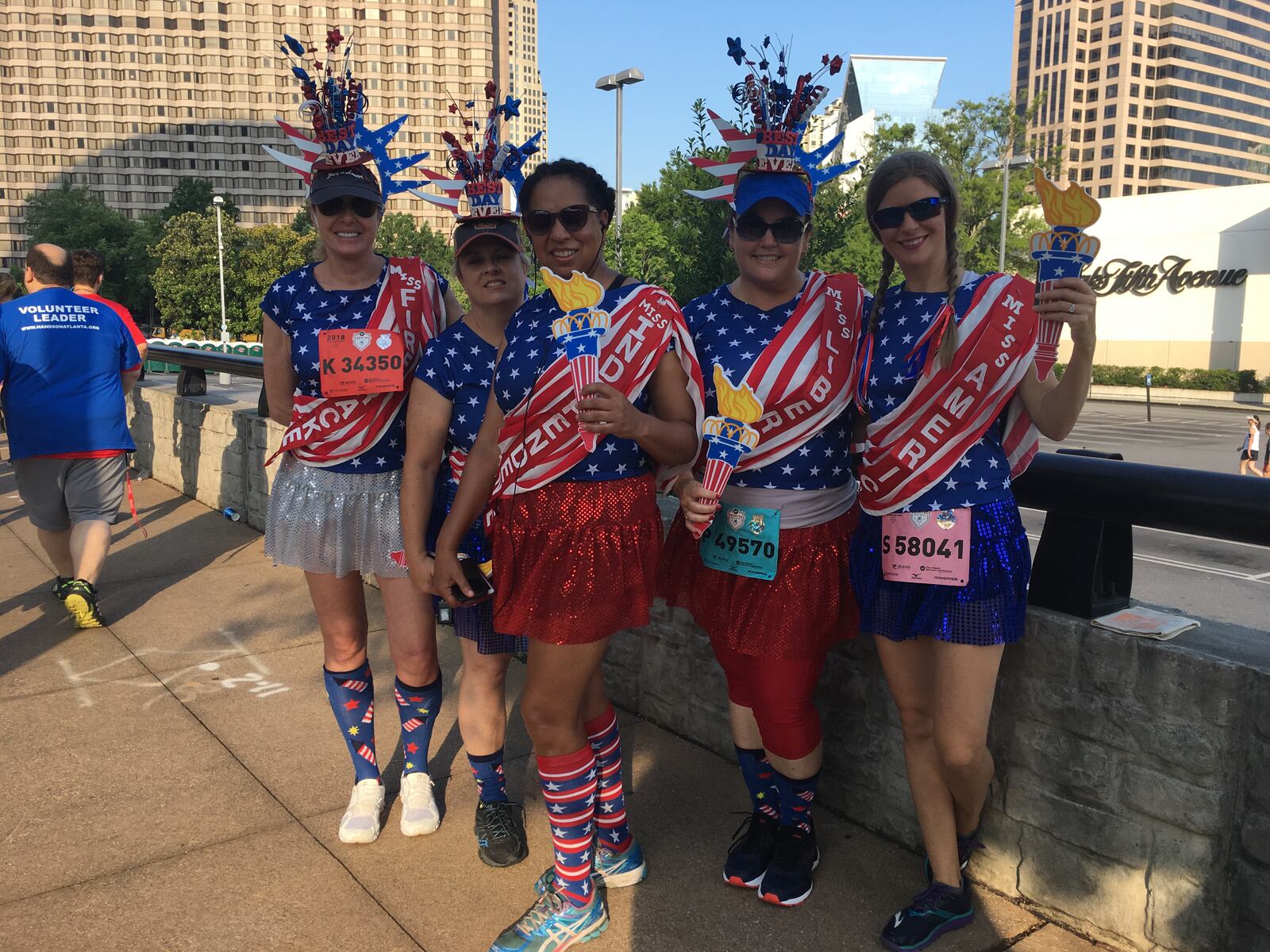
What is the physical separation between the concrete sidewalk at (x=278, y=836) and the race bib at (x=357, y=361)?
140 cm

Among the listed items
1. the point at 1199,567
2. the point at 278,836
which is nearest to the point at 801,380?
the point at 278,836

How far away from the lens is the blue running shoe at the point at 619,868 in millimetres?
2842

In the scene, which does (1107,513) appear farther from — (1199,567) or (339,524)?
(1199,567)

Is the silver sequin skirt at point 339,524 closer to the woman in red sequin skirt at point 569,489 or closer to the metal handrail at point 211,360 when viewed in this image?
the woman in red sequin skirt at point 569,489

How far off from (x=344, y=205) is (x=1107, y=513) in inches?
92.4

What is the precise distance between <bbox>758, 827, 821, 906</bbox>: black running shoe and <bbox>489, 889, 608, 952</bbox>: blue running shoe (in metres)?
0.48

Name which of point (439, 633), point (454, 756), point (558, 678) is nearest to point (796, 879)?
point (558, 678)

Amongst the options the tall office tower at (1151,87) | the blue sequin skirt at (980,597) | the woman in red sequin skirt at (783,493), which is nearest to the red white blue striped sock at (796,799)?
the woman in red sequin skirt at (783,493)

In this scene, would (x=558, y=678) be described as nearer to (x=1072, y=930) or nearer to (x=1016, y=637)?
(x=1016, y=637)

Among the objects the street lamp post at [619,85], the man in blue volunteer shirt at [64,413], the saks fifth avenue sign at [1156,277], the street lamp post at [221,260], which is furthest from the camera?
the street lamp post at [221,260]

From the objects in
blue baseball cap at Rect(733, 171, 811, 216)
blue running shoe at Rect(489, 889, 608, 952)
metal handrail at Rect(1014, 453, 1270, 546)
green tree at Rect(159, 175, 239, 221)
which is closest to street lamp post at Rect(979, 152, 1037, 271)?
metal handrail at Rect(1014, 453, 1270, 546)

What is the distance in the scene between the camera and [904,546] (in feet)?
7.93

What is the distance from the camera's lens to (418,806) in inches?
125

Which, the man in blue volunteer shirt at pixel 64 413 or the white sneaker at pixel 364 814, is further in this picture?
the man in blue volunteer shirt at pixel 64 413
